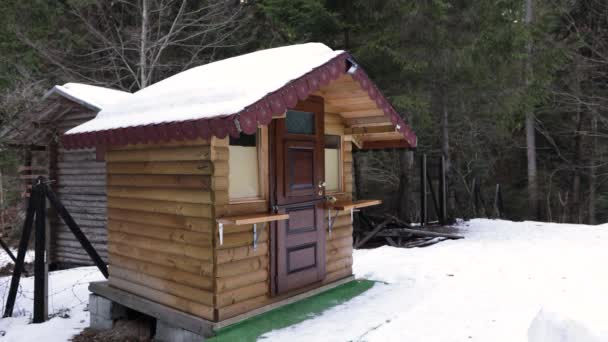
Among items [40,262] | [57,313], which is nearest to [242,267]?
[40,262]

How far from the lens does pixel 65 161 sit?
10453mm

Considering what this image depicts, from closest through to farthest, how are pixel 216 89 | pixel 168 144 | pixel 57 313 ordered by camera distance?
1. pixel 216 89
2. pixel 168 144
3. pixel 57 313

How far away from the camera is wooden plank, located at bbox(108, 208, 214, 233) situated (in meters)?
4.25

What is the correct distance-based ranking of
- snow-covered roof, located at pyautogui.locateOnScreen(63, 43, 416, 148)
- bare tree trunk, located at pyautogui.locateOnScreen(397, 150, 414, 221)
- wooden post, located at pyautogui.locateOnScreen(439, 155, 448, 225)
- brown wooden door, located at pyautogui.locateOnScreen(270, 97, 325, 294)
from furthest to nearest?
1. bare tree trunk, located at pyautogui.locateOnScreen(397, 150, 414, 221)
2. wooden post, located at pyautogui.locateOnScreen(439, 155, 448, 225)
3. brown wooden door, located at pyautogui.locateOnScreen(270, 97, 325, 294)
4. snow-covered roof, located at pyautogui.locateOnScreen(63, 43, 416, 148)

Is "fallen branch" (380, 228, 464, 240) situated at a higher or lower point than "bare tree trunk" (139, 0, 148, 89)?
lower

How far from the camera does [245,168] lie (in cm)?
466

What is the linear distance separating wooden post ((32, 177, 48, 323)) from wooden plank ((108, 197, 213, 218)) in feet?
3.70

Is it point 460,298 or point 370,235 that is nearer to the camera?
point 460,298

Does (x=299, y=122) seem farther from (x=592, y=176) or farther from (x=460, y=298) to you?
(x=592, y=176)

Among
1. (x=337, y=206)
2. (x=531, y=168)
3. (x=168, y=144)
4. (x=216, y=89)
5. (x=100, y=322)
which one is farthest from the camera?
(x=531, y=168)

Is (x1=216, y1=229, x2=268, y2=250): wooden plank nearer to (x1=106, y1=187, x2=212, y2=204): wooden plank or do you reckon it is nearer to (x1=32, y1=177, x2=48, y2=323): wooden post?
(x1=106, y1=187, x2=212, y2=204): wooden plank

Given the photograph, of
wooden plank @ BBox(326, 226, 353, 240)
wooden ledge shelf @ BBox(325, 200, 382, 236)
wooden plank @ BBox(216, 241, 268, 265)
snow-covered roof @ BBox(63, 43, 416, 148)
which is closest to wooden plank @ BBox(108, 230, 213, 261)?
wooden plank @ BBox(216, 241, 268, 265)

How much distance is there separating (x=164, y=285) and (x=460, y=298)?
3544mm

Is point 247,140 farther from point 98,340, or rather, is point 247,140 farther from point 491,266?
point 491,266
